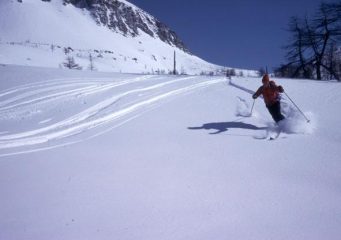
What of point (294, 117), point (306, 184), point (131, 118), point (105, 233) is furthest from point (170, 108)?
point (105, 233)

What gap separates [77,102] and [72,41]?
9703 centimetres

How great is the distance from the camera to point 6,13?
11706 centimetres

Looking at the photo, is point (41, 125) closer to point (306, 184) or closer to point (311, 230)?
point (306, 184)

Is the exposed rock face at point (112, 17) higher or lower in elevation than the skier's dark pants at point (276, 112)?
higher

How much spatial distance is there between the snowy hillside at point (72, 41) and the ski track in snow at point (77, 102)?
1574 inches

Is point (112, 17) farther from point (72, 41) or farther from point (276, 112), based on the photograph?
point (276, 112)

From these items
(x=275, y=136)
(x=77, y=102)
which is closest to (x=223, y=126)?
(x=275, y=136)

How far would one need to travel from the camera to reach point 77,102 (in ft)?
36.8

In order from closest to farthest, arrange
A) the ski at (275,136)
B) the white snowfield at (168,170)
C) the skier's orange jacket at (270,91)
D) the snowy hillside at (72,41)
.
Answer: the white snowfield at (168,170), the ski at (275,136), the skier's orange jacket at (270,91), the snowy hillside at (72,41)

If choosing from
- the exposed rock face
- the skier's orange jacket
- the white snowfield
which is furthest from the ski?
the exposed rock face

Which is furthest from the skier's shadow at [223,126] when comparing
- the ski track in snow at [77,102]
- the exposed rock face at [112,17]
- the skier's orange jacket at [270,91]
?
the exposed rock face at [112,17]

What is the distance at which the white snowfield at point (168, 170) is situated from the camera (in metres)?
3.65

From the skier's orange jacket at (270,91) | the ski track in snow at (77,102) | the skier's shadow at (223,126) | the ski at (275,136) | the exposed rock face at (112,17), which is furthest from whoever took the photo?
the exposed rock face at (112,17)

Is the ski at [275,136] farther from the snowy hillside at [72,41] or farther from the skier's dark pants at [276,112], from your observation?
the snowy hillside at [72,41]
